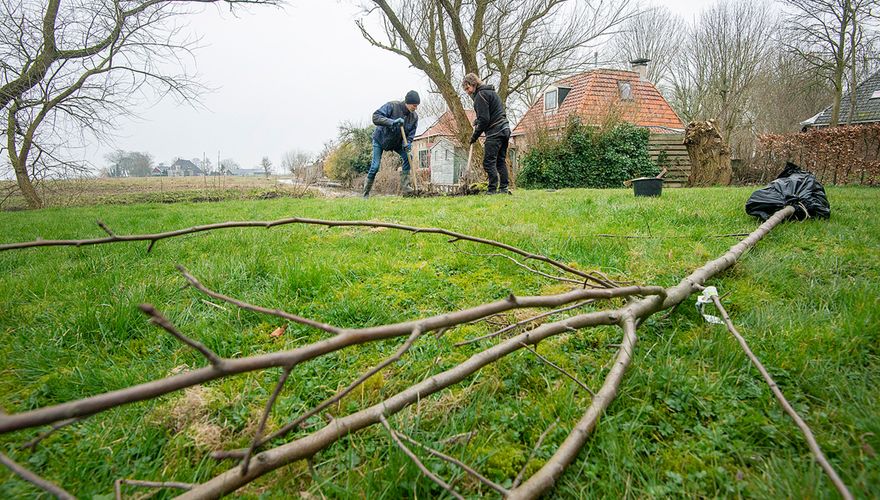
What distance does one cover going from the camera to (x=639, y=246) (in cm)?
304

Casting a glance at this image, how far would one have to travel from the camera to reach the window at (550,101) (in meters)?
22.9

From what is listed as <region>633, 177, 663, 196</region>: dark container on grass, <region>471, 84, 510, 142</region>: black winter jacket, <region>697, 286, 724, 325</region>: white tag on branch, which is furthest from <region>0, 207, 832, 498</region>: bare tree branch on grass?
<region>471, 84, 510, 142</region>: black winter jacket

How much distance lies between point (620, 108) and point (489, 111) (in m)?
9.83

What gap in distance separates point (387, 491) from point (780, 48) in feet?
105

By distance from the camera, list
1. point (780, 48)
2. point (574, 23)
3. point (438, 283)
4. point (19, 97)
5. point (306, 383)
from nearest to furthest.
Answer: point (306, 383), point (438, 283), point (19, 97), point (574, 23), point (780, 48)

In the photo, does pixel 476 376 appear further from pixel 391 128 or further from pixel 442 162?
pixel 442 162

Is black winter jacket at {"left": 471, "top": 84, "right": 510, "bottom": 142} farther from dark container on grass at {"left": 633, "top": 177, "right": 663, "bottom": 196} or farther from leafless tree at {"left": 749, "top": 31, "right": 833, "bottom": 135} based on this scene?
leafless tree at {"left": 749, "top": 31, "right": 833, "bottom": 135}

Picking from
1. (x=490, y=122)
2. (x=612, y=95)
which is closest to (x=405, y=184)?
(x=490, y=122)

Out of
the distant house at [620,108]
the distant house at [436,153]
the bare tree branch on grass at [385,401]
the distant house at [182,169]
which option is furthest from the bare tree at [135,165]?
the bare tree branch on grass at [385,401]

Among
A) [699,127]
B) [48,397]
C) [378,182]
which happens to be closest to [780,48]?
[699,127]

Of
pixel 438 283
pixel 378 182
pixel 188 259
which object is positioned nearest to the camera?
pixel 438 283

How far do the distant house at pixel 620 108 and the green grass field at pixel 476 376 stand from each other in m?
Result: 14.2

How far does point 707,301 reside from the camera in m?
1.84

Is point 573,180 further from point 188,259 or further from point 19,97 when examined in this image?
point 19,97
